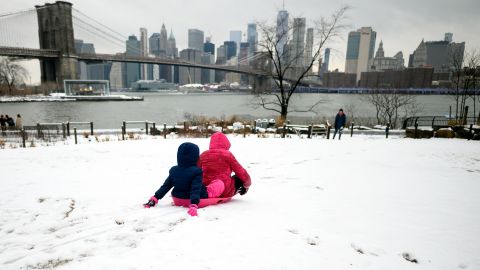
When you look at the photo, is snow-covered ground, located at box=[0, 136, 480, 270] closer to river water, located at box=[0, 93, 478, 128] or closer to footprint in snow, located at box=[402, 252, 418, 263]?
footprint in snow, located at box=[402, 252, 418, 263]

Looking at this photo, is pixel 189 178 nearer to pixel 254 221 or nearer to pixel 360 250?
pixel 254 221

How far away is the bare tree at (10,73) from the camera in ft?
193

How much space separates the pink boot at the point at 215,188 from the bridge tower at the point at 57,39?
7103 centimetres

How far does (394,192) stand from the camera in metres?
4.70

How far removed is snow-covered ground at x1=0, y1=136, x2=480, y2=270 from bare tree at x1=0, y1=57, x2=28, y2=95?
7057 centimetres

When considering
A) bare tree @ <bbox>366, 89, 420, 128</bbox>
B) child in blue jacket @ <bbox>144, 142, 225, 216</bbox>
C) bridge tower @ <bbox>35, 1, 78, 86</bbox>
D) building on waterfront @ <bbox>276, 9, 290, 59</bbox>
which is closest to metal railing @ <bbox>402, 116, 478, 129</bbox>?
bare tree @ <bbox>366, 89, 420, 128</bbox>

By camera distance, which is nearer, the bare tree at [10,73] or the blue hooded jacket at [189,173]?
the blue hooded jacket at [189,173]

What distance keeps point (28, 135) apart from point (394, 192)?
49.9 ft

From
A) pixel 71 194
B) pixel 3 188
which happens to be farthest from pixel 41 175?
pixel 71 194

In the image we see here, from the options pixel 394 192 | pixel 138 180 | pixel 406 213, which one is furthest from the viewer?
pixel 138 180

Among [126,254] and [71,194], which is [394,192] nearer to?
[126,254]

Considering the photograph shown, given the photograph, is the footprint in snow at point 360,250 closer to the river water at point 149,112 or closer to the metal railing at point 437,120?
the metal railing at point 437,120

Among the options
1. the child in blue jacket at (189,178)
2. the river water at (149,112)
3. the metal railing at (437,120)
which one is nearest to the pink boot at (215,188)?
the child in blue jacket at (189,178)

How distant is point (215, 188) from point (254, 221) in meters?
0.68
